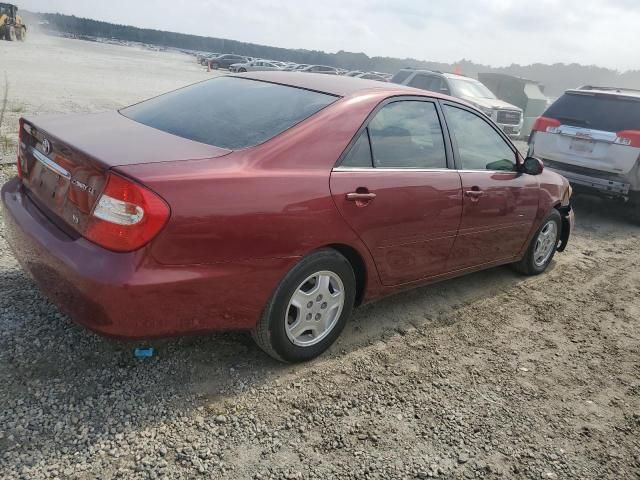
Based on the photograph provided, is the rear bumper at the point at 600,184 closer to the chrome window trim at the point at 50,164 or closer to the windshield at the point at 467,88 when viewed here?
the windshield at the point at 467,88

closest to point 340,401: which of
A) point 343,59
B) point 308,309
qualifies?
point 308,309

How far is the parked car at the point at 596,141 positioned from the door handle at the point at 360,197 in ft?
17.7

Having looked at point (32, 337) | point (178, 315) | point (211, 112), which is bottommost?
point (32, 337)

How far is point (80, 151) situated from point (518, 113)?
13.9 meters

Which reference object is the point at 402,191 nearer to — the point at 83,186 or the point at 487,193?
the point at 487,193

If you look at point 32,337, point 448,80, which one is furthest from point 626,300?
point 448,80

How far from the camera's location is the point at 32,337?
2.93 m

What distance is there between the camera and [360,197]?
296 cm

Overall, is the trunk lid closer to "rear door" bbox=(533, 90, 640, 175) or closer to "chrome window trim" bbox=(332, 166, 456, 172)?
"chrome window trim" bbox=(332, 166, 456, 172)

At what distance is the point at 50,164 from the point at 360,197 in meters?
1.65

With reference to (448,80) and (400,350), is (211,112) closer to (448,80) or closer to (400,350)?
(400,350)

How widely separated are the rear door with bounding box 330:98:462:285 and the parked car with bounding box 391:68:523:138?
947cm

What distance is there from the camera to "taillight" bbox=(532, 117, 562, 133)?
754 centimetres

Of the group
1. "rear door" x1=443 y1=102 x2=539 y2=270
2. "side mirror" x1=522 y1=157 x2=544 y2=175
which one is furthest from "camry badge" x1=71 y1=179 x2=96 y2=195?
"side mirror" x1=522 y1=157 x2=544 y2=175
